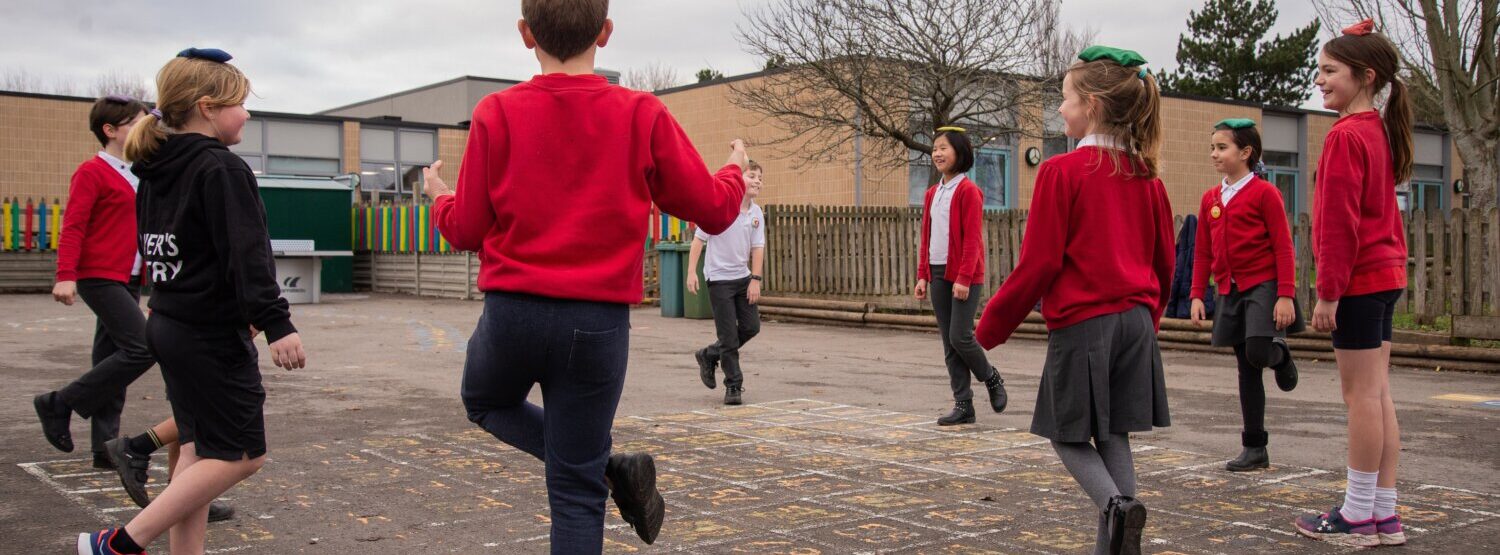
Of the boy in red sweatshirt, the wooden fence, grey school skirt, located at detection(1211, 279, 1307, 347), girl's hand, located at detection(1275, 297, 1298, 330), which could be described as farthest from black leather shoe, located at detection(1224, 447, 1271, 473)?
the wooden fence

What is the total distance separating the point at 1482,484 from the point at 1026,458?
2051 mm

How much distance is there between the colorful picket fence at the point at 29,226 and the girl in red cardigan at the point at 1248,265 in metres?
23.8

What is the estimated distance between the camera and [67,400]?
586 cm

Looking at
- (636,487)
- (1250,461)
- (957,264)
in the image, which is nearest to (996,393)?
(957,264)

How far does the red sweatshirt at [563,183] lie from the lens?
9.96 ft

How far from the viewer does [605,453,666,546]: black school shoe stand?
338cm

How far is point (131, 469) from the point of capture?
16.1 ft

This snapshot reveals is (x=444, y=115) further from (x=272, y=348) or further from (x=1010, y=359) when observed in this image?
(x=272, y=348)

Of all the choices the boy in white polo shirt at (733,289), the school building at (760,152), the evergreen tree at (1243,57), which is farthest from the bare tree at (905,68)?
the evergreen tree at (1243,57)

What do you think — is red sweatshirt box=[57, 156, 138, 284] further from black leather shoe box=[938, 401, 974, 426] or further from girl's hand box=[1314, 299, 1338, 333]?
A: girl's hand box=[1314, 299, 1338, 333]

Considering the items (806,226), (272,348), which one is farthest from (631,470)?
(806,226)

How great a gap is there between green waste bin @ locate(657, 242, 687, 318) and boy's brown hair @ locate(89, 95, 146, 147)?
1275 cm

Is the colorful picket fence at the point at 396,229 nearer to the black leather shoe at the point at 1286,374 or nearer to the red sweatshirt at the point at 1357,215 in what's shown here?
the black leather shoe at the point at 1286,374

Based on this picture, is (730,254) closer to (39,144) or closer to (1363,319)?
(1363,319)
